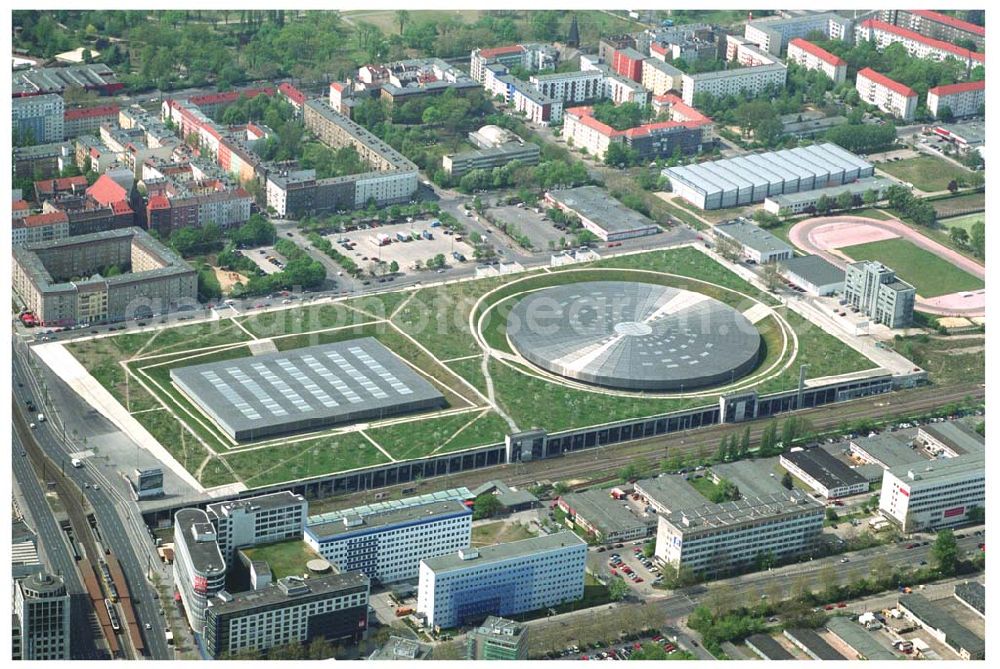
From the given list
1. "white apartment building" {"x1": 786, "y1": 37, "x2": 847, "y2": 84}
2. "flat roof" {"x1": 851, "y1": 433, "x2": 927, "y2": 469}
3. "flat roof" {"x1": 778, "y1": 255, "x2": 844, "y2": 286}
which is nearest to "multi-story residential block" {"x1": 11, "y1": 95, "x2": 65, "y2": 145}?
"flat roof" {"x1": 778, "y1": 255, "x2": 844, "y2": 286}

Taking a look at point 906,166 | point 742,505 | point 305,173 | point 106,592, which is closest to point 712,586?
point 742,505

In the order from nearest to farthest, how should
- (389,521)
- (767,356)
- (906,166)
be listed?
1. (389,521)
2. (767,356)
3. (906,166)

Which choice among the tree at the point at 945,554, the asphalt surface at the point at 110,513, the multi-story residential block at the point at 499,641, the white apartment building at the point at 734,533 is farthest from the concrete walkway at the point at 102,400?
the tree at the point at 945,554

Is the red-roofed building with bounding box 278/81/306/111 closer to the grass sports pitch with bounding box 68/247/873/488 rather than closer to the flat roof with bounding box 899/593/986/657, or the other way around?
the grass sports pitch with bounding box 68/247/873/488

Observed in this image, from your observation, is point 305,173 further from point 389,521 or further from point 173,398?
point 389,521

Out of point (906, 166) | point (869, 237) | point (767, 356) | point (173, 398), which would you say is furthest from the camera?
point (906, 166)

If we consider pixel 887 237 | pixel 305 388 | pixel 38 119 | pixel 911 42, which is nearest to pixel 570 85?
pixel 911 42

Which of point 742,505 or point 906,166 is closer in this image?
point 742,505

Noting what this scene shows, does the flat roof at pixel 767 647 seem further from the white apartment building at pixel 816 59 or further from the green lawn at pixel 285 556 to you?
the white apartment building at pixel 816 59
